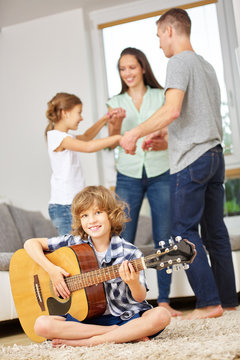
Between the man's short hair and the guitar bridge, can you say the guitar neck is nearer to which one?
the guitar bridge

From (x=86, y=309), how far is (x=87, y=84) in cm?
277

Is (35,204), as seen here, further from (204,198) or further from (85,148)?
(204,198)

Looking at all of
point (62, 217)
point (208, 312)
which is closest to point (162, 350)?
point (208, 312)

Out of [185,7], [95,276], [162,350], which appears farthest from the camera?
[185,7]

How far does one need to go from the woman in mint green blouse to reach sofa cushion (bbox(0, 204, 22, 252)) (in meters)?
0.79

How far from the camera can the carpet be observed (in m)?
1.21

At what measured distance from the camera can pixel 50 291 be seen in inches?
68.4

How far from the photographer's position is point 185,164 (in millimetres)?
2076

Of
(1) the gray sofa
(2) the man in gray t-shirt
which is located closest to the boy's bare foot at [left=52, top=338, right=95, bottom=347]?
(2) the man in gray t-shirt

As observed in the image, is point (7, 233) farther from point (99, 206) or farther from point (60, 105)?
point (99, 206)

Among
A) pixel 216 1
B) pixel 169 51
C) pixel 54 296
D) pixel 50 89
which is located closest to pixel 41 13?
pixel 50 89

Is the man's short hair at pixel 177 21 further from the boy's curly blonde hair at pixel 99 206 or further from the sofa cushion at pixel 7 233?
the sofa cushion at pixel 7 233

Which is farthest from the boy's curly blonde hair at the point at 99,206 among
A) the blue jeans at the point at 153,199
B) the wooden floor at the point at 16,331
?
the blue jeans at the point at 153,199

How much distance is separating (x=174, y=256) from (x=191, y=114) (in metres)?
0.88
